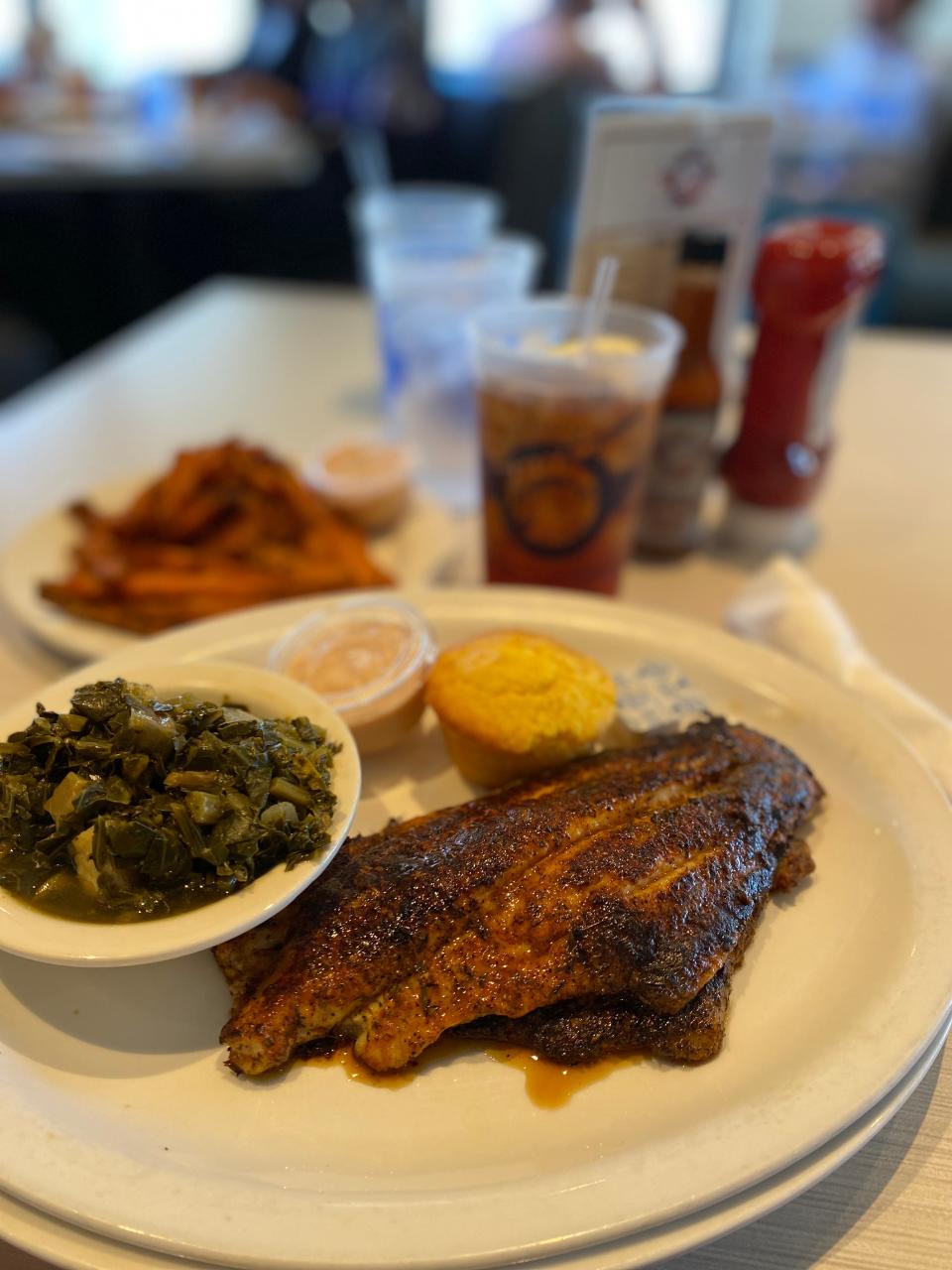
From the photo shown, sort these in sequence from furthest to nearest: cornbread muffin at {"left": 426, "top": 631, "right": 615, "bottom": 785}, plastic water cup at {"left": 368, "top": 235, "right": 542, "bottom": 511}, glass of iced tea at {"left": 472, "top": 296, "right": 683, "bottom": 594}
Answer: plastic water cup at {"left": 368, "top": 235, "right": 542, "bottom": 511}, glass of iced tea at {"left": 472, "top": 296, "right": 683, "bottom": 594}, cornbread muffin at {"left": 426, "top": 631, "right": 615, "bottom": 785}

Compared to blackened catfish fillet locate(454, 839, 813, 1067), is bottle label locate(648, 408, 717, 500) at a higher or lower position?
higher

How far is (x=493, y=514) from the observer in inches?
87.8

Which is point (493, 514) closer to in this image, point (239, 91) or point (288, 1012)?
point (288, 1012)

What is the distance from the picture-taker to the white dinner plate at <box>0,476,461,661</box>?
207cm

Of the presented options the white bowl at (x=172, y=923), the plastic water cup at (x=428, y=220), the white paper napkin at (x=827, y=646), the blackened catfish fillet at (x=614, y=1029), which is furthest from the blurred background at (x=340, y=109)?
the blackened catfish fillet at (x=614, y=1029)

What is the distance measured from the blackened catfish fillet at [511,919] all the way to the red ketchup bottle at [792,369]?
1.17 metres

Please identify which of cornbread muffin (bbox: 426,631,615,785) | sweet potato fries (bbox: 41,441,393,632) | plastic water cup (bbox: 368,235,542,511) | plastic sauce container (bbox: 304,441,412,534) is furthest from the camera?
plastic water cup (bbox: 368,235,542,511)

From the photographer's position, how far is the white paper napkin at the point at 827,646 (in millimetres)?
1782

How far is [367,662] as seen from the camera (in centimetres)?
184

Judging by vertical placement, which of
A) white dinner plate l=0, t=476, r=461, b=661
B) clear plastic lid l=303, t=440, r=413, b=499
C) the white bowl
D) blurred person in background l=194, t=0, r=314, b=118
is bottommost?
white dinner plate l=0, t=476, r=461, b=661

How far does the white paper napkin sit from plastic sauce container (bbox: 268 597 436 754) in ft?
2.55

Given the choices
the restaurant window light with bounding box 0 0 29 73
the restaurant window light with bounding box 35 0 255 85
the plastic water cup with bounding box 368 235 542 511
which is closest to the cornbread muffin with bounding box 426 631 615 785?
the plastic water cup with bounding box 368 235 542 511

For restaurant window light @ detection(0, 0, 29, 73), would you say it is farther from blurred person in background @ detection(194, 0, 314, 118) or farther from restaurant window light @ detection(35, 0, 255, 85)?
blurred person in background @ detection(194, 0, 314, 118)

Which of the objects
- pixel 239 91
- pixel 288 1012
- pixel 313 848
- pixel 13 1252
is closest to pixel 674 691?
pixel 313 848
